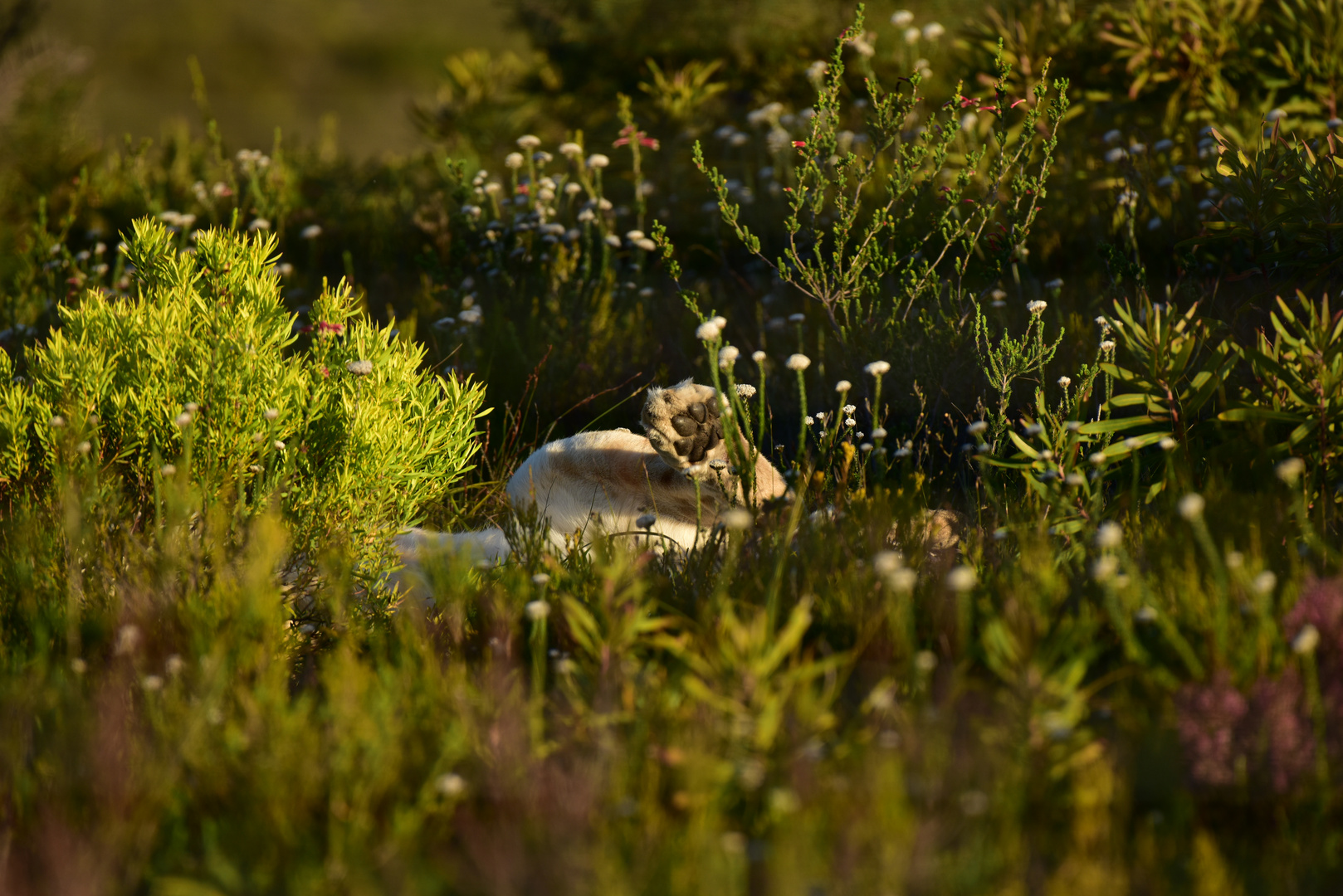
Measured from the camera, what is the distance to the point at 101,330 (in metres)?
2.84

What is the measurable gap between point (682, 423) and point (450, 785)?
58.5 inches

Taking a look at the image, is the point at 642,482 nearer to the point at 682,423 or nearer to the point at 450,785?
the point at 682,423

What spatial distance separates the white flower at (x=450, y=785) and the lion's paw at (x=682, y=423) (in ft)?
4.49

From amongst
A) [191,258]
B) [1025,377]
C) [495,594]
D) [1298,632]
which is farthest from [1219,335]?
[191,258]

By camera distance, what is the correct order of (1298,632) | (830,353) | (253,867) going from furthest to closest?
(830,353), (1298,632), (253,867)

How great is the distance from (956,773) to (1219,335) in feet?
10.1

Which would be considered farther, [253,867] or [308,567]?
[308,567]

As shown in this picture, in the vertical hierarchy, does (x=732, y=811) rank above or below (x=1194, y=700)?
below

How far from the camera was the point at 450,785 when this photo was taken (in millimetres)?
1486

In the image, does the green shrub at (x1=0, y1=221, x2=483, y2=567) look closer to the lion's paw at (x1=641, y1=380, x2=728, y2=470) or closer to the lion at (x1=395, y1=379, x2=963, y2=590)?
the lion at (x1=395, y1=379, x2=963, y2=590)

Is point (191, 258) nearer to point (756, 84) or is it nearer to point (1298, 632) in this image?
point (1298, 632)

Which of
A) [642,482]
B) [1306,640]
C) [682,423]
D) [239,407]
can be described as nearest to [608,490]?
[642,482]

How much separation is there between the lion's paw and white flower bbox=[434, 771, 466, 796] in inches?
53.9

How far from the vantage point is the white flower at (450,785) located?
1.49 meters
